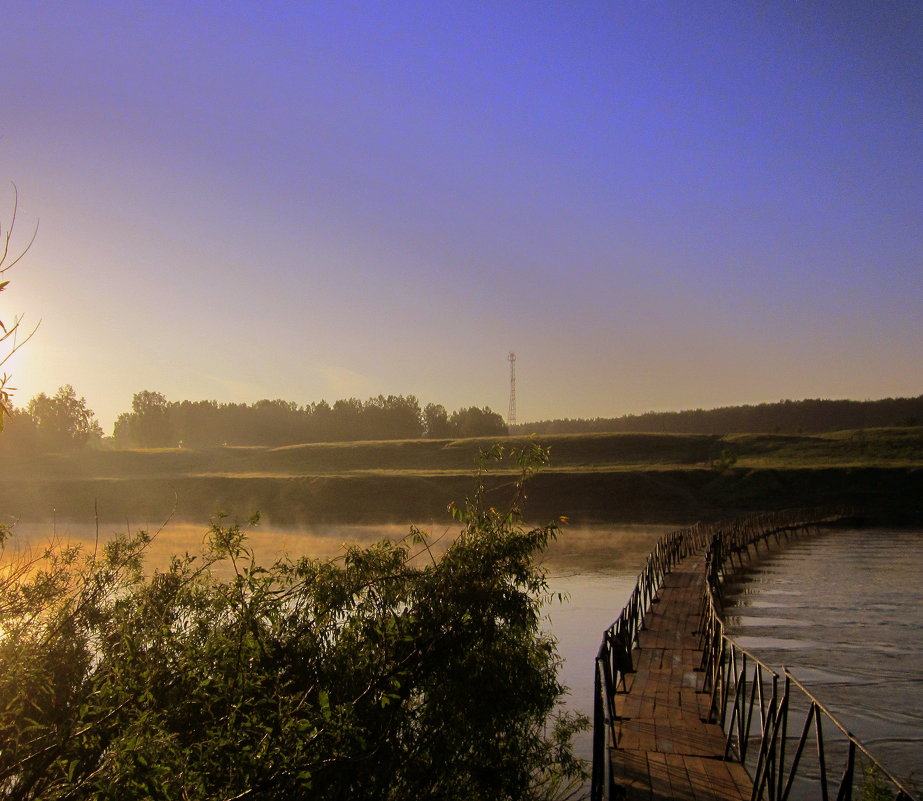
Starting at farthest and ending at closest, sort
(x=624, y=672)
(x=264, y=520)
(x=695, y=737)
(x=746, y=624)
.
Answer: (x=264, y=520) → (x=746, y=624) → (x=624, y=672) → (x=695, y=737)

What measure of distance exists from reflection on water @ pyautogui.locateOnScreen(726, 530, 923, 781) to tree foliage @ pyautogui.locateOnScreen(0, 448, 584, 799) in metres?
8.49

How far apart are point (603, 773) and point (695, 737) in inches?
163

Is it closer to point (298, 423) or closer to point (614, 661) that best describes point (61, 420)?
point (298, 423)

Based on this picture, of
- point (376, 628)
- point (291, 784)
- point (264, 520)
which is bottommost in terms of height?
point (264, 520)

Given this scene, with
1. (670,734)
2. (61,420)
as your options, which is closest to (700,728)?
(670,734)

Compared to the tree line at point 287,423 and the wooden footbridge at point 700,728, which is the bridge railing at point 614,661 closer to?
the wooden footbridge at point 700,728

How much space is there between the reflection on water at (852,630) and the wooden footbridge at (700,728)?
1.00 meters

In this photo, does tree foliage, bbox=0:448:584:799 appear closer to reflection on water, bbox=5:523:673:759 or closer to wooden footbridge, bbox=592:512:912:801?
reflection on water, bbox=5:523:673:759

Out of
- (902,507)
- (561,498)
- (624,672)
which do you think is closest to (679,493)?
(561,498)

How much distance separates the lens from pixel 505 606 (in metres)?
10.5

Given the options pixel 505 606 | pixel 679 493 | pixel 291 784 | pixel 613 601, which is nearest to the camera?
pixel 291 784

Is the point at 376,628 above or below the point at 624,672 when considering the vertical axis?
above

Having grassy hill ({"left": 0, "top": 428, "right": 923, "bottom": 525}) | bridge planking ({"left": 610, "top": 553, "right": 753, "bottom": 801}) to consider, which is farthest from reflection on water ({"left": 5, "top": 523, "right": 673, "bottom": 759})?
grassy hill ({"left": 0, "top": 428, "right": 923, "bottom": 525})

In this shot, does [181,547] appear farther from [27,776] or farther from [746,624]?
[27,776]
